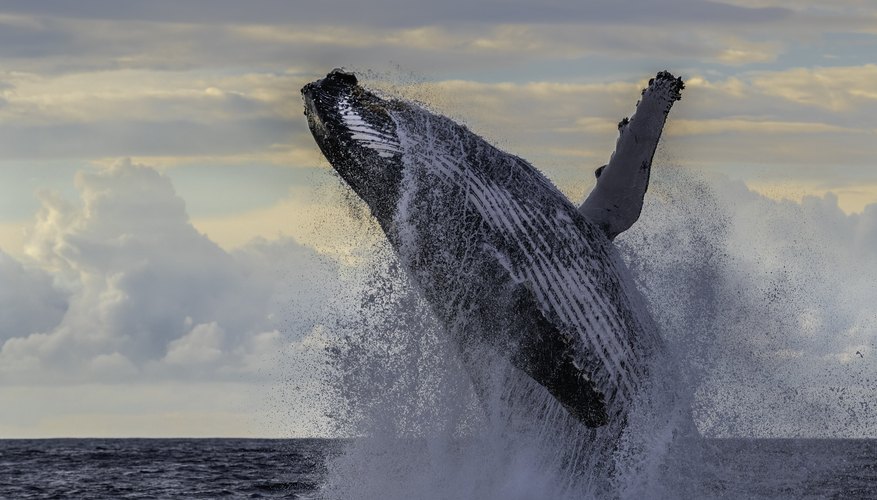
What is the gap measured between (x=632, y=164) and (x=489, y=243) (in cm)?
187

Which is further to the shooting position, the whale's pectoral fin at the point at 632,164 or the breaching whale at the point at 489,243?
the whale's pectoral fin at the point at 632,164

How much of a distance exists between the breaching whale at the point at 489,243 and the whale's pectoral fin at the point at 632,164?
57cm

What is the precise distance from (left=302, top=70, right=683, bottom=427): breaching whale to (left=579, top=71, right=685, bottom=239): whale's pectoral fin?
57 centimetres

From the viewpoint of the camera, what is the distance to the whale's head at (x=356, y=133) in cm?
823

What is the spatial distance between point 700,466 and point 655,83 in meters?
3.26

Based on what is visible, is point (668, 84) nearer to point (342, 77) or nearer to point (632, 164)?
point (632, 164)

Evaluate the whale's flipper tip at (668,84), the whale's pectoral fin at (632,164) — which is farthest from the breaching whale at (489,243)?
the whale's flipper tip at (668,84)

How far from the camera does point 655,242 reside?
35.9ft

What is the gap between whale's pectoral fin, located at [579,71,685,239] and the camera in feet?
30.7

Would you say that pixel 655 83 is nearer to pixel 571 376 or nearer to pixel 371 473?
pixel 571 376

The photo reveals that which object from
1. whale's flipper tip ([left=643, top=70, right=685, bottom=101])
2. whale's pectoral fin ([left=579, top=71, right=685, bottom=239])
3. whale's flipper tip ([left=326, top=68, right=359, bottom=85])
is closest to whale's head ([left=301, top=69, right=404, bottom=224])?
whale's flipper tip ([left=326, top=68, right=359, bottom=85])

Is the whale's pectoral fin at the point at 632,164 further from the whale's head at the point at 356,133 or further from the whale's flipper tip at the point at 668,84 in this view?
the whale's head at the point at 356,133

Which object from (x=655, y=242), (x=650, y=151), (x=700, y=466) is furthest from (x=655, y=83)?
(x=700, y=466)

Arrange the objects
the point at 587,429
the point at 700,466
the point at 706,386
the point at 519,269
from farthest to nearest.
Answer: the point at 706,386
the point at 700,466
the point at 587,429
the point at 519,269
